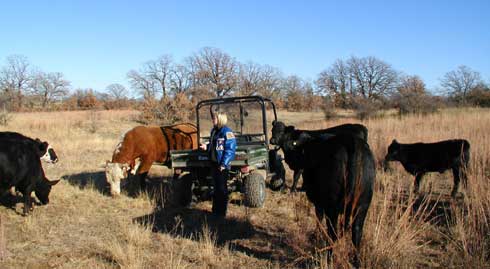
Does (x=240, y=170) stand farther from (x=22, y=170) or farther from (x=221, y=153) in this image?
(x=22, y=170)

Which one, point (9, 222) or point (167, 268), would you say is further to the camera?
point (9, 222)

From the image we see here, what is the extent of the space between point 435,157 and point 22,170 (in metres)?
8.55

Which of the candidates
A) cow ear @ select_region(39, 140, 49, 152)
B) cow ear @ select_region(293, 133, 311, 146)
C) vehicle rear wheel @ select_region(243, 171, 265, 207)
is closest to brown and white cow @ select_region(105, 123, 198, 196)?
cow ear @ select_region(39, 140, 49, 152)

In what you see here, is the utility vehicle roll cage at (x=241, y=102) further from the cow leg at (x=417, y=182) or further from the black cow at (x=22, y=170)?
the cow leg at (x=417, y=182)

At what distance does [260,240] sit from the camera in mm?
5730

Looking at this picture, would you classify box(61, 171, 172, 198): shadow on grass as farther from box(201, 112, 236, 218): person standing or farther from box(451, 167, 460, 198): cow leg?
box(451, 167, 460, 198): cow leg

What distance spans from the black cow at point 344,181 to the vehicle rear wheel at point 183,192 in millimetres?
3656

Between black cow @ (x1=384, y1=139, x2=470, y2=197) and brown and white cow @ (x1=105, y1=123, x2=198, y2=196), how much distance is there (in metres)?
5.38

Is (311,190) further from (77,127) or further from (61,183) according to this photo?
(77,127)

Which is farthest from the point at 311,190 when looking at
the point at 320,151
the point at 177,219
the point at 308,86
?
the point at 308,86

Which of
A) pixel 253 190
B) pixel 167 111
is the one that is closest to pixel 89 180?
pixel 253 190

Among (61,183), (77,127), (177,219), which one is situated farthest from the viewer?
(77,127)

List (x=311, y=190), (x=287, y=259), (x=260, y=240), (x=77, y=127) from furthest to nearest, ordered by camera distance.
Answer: (x=77, y=127), (x=260, y=240), (x=287, y=259), (x=311, y=190)

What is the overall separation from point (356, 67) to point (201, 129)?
51789 mm
